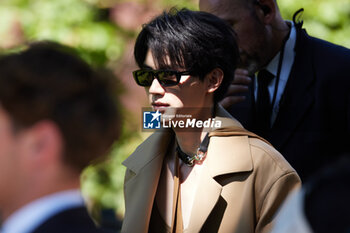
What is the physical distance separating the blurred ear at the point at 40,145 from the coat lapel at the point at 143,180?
40.2 inches

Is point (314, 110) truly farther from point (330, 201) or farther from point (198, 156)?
point (330, 201)

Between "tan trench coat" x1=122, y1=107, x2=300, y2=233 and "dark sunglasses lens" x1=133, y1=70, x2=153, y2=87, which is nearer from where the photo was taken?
"tan trench coat" x1=122, y1=107, x2=300, y2=233

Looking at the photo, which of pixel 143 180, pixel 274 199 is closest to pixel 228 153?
pixel 274 199

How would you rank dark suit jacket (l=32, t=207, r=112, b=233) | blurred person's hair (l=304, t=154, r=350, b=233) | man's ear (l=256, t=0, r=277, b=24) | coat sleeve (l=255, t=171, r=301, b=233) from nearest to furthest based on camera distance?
blurred person's hair (l=304, t=154, r=350, b=233), dark suit jacket (l=32, t=207, r=112, b=233), coat sleeve (l=255, t=171, r=301, b=233), man's ear (l=256, t=0, r=277, b=24)

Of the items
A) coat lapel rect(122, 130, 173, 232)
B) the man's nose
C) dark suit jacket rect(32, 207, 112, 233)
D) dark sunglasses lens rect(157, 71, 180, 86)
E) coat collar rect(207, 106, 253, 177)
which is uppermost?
dark sunglasses lens rect(157, 71, 180, 86)

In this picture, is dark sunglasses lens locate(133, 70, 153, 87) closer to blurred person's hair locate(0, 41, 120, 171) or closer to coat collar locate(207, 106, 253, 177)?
coat collar locate(207, 106, 253, 177)

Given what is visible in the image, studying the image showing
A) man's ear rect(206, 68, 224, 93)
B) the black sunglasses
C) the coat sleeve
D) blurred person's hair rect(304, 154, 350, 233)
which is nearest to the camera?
blurred person's hair rect(304, 154, 350, 233)

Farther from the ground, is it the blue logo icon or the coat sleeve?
the blue logo icon

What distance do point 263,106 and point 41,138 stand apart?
1.78m

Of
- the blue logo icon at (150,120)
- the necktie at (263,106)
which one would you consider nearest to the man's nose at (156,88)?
the blue logo icon at (150,120)

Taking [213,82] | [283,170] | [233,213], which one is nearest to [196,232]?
[233,213]

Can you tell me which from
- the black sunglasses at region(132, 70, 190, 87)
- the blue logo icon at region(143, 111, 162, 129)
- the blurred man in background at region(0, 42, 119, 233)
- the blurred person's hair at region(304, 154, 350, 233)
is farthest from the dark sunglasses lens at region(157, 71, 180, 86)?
the blurred person's hair at region(304, 154, 350, 233)

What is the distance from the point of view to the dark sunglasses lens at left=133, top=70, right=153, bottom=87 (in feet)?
7.50

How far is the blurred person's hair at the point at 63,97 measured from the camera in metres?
1.31
